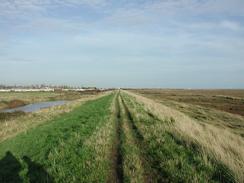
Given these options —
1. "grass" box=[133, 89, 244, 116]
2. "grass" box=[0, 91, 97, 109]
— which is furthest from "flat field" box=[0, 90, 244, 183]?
"grass" box=[0, 91, 97, 109]

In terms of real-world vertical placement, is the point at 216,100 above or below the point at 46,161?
below

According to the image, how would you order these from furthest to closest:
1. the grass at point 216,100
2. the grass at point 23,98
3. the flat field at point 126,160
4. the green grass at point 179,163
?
the grass at point 23,98 → the grass at point 216,100 → the flat field at point 126,160 → the green grass at point 179,163

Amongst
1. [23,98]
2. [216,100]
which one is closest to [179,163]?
[216,100]

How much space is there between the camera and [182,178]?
22.2 ft

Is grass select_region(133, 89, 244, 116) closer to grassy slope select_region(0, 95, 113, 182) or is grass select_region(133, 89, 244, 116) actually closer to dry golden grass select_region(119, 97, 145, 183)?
dry golden grass select_region(119, 97, 145, 183)

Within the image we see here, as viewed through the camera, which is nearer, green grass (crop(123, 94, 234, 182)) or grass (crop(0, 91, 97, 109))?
green grass (crop(123, 94, 234, 182))

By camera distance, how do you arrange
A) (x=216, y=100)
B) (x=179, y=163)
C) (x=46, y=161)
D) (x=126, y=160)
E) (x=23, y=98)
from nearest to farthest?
1. (x=179, y=163)
2. (x=126, y=160)
3. (x=46, y=161)
4. (x=216, y=100)
5. (x=23, y=98)

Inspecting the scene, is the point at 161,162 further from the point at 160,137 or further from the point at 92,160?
the point at 160,137

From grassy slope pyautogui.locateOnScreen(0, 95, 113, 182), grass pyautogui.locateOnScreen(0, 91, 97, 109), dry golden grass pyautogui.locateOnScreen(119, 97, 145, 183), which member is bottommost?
grass pyautogui.locateOnScreen(0, 91, 97, 109)

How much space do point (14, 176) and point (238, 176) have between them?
6.20 metres

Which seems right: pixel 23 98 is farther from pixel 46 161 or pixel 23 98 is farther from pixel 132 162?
pixel 132 162

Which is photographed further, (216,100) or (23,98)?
(23,98)

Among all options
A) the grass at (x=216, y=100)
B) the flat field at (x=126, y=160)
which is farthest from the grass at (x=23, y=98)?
the flat field at (x=126, y=160)

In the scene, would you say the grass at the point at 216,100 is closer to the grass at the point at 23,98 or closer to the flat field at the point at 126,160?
the flat field at the point at 126,160
